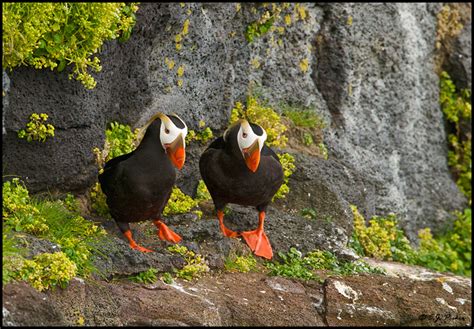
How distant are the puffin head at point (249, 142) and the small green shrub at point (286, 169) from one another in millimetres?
1438

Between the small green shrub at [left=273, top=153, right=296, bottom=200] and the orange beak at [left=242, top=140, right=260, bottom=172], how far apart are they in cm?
156

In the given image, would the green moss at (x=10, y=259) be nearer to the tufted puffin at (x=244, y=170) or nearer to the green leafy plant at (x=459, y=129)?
the tufted puffin at (x=244, y=170)

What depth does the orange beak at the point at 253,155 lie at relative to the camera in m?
6.78

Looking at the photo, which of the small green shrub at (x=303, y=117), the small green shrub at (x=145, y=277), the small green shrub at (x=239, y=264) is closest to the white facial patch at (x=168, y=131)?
the small green shrub at (x=145, y=277)

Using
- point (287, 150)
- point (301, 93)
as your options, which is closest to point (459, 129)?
point (301, 93)

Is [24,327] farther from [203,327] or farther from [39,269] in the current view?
[203,327]

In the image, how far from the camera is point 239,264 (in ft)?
22.9

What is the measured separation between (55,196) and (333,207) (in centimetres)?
276

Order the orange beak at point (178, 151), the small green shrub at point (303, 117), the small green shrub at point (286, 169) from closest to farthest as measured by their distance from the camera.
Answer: the orange beak at point (178, 151) → the small green shrub at point (286, 169) → the small green shrub at point (303, 117)

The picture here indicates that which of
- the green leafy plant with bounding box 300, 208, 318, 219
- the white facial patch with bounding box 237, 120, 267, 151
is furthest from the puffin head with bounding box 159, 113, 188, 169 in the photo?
the green leafy plant with bounding box 300, 208, 318, 219

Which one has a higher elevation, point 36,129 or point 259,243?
point 36,129

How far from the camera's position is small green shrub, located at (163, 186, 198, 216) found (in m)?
7.58

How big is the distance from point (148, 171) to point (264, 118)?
2.67 metres

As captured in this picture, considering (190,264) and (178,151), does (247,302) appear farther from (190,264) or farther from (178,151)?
(178,151)
